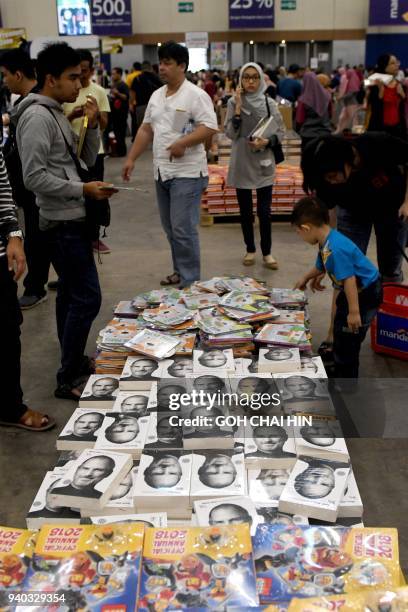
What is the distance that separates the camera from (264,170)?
4719 mm

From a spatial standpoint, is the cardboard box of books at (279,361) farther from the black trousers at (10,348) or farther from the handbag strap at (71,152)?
the handbag strap at (71,152)

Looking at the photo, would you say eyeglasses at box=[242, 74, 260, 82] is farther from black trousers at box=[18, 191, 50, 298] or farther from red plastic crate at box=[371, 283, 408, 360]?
red plastic crate at box=[371, 283, 408, 360]

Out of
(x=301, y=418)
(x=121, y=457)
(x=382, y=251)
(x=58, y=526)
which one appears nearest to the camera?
(x=58, y=526)

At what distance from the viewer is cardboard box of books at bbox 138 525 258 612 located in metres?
1.50

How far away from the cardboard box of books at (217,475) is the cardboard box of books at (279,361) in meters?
0.62

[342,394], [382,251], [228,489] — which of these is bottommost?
[342,394]

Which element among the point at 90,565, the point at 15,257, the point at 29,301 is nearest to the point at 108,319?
the point at 29,301

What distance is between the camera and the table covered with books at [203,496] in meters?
1.54

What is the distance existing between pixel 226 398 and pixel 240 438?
280 mm

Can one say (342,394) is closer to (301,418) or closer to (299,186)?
(301,418)

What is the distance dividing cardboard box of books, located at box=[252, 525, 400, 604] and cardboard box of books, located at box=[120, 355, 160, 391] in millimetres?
1005

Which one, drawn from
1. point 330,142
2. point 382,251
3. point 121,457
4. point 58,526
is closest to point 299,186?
point 382,251

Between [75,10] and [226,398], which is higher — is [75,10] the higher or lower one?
the higher one

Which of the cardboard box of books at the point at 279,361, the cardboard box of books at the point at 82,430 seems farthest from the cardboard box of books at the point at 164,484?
the cardboard box of books at the point at 279,361
